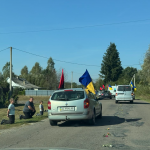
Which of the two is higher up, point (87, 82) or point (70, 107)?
point (87, 82)

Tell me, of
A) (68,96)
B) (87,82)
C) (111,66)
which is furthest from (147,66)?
(111,66)

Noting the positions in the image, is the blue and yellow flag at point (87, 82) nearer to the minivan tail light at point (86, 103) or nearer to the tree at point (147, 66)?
the minivan tail light at point (86, 103)

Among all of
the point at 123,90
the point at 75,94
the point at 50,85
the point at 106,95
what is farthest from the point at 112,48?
the point at 75,94

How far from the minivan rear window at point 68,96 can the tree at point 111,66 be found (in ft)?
246

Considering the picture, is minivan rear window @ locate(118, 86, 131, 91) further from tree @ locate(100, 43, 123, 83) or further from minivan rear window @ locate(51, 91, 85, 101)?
tree @ locate(100, 43, 123, 83)

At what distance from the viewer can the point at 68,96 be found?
11.2 m

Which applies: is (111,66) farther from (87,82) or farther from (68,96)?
(68,96)

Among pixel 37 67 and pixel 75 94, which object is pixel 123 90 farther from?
pixel 37 67

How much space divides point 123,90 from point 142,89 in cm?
1973

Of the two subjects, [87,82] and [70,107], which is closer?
[70,107]

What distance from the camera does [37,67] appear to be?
371 feet

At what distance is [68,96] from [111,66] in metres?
76.6

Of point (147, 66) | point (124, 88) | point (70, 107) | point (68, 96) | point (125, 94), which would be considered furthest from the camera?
point (147, 66)

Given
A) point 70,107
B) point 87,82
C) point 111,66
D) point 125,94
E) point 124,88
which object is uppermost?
point 111,66
